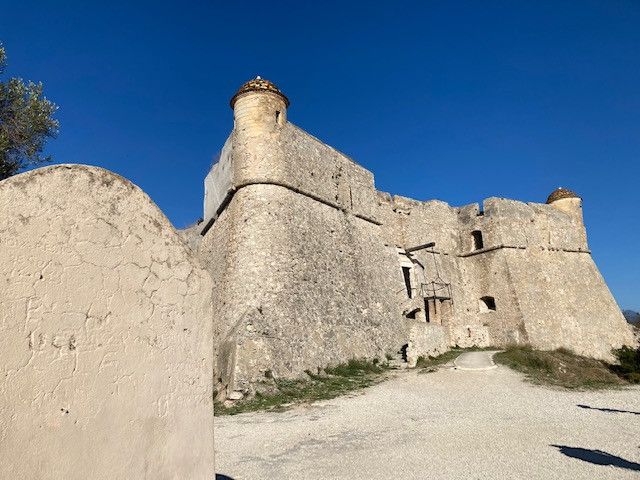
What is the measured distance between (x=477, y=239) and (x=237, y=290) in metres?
15.8

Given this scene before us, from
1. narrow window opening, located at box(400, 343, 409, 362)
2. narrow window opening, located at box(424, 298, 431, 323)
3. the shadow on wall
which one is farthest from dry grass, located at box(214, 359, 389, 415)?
narrow window opening, located at box(424, 298, 431, 323)

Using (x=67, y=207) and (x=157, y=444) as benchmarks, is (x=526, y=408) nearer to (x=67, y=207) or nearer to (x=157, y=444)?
(x=157, y=444)

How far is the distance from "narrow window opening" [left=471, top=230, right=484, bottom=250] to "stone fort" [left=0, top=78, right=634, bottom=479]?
12 centimetres

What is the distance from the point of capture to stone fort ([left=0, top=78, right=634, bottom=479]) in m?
2.37

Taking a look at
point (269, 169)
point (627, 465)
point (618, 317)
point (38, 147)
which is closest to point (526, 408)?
point (627, 465)

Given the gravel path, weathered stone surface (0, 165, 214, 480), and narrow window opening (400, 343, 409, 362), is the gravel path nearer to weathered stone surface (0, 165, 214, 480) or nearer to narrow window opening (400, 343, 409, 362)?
narrow window opening (400, 343, 409, 362)

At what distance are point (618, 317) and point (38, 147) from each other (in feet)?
89.0

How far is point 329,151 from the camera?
17.2m

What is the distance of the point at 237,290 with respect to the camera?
41.4 ft

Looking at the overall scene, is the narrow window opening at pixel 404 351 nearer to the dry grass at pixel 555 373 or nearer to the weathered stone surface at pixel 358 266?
the weathered stone surface at pixel 358 266

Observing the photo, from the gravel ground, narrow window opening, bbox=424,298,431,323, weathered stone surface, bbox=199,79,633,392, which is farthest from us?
narrow window opening, bbox=424,298,431,323

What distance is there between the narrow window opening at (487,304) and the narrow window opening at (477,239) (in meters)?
2.86

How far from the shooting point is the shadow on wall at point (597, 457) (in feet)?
15.9

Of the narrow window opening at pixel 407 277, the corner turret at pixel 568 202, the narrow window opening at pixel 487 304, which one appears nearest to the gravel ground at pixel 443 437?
the narrow window opening at pixel 407 277
